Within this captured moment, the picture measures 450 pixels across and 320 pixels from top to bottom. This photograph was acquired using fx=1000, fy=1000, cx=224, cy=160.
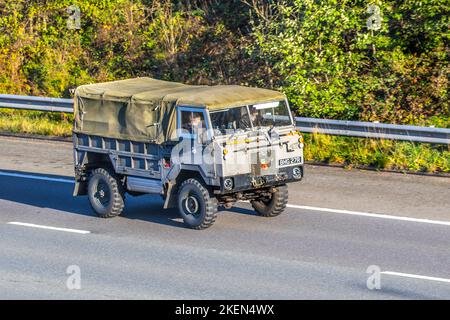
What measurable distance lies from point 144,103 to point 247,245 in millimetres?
3029

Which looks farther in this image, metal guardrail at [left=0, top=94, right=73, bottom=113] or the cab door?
metal guardrail at [left=0, top=94, right=73, bottom=113]

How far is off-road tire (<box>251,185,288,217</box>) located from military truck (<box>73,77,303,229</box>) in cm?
2

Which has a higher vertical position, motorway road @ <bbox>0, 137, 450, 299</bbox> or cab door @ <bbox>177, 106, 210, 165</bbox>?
cab door @ <bbox>177, 106, 210, 165</bbox>

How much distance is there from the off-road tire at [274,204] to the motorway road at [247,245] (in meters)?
0.19

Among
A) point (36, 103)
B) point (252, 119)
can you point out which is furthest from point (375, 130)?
point (36, 103)

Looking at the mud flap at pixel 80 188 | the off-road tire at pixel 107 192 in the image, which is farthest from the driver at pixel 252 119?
the mud flap at pixel 80 188

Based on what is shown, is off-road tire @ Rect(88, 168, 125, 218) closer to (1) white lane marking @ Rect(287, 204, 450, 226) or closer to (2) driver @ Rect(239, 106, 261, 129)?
(2) driver @ Rect(239, 106, 261, 129)

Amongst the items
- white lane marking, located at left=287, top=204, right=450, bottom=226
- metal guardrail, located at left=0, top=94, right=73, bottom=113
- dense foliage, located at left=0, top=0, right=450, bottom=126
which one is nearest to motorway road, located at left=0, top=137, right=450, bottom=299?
white lane marking, located at left=287, top=204, right=450, bottom=226

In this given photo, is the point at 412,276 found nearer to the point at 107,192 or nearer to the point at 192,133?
the point at 192,133

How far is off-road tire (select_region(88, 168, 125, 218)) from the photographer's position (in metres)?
16.5

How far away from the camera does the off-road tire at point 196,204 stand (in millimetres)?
15203

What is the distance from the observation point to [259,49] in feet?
77.8

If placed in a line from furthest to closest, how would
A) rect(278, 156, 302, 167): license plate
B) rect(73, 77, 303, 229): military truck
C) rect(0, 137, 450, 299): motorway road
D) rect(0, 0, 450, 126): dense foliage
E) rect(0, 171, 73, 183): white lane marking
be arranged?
rect(0, 0, 450, 126): dense foliage, rect(0, 171, 73, 183): white lane marking, rect(278, 156, 302, 167): license plate, rect(73, 77, 303, 229): military truck, rect(0, 137, 450, 299): motorway road
